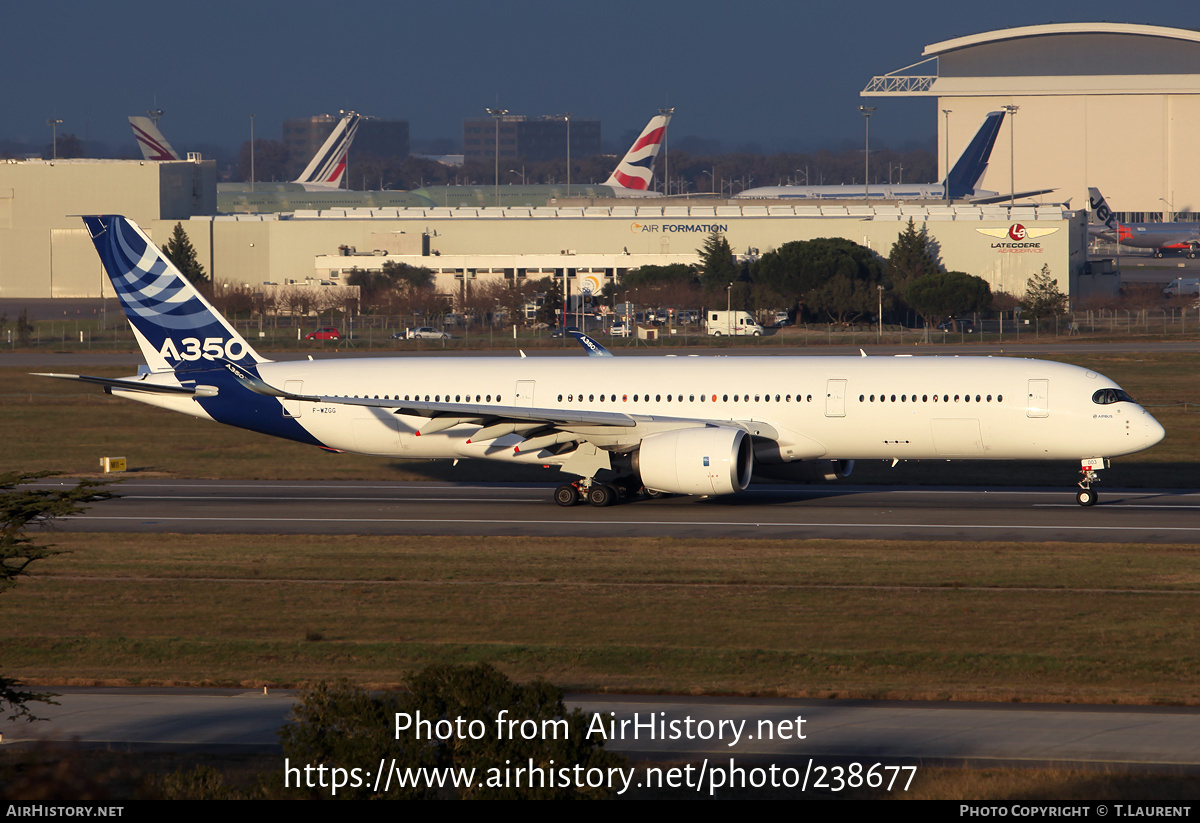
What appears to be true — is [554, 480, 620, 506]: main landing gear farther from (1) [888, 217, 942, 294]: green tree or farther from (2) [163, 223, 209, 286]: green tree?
(2) [163, 223, 209, 286]: green tree

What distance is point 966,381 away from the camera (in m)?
34.0

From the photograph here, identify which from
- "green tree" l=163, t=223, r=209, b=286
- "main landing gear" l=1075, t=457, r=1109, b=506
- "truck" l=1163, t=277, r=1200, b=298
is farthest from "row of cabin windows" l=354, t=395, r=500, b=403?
"truck" l=1163, t=277, r=1200, b=298

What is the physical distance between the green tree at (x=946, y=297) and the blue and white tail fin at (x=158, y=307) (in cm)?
7742

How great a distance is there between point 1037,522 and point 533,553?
1275 centimetres

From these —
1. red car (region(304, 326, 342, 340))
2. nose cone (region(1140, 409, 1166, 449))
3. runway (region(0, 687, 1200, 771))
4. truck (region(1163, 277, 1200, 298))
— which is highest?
truck (region(1163, 277, 1200, 298))

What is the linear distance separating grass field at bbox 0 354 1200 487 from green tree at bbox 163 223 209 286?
7507 centimetres

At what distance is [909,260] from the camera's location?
11975cm

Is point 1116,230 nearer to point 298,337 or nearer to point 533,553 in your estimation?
point 298,337

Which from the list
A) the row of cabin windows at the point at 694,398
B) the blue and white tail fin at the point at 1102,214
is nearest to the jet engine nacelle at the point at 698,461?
the row of cabin windows at the point at 694,398

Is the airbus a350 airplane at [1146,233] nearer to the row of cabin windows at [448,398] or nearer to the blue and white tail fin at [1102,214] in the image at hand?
the blue and white tail fin at [1102,214]

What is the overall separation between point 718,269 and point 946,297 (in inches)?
960

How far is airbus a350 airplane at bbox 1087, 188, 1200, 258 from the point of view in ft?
571

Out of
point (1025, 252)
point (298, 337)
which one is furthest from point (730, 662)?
point (1025, 252)

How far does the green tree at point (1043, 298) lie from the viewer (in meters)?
102
